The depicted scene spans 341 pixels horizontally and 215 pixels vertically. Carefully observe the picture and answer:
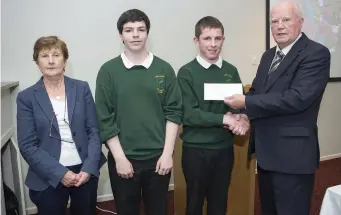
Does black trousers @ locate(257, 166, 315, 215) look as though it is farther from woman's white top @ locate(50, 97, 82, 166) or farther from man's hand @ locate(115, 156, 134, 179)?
woman's white top @ locate(50, 97, 82, 166)

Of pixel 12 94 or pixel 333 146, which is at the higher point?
pixel 12 94

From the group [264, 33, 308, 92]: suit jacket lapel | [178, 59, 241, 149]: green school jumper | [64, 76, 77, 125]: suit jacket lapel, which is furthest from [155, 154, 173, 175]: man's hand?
[264, 33, 308, 92]: suit jacket lapel

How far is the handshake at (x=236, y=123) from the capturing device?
1.68 m

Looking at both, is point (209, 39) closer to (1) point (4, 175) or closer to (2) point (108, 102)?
(2) point (108, 102)

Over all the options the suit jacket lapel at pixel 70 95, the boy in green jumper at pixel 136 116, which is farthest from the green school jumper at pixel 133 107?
the suit jacket lapel at pixel 70 95

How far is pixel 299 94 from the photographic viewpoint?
1.45 meters

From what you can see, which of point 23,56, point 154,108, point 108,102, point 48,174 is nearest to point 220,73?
point 154,108

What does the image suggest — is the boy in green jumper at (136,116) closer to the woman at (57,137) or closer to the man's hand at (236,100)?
the woman at (57,137)

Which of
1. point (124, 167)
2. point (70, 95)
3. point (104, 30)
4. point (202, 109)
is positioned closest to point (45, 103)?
point (70, 95)

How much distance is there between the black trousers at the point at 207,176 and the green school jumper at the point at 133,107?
28cm

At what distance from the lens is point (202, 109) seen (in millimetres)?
1736

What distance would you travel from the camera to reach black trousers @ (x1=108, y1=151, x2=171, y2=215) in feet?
5.12

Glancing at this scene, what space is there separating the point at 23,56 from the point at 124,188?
1493 mm

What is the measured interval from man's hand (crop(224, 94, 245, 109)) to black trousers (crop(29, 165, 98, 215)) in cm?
80
